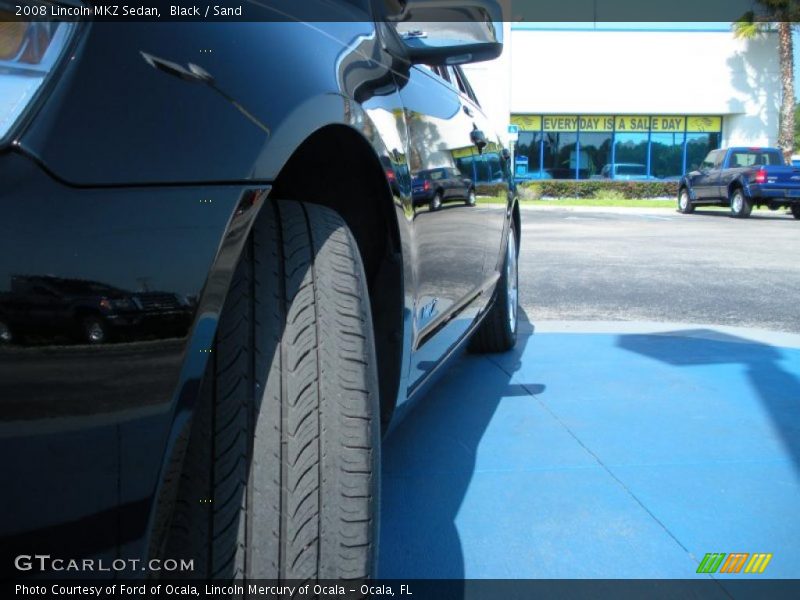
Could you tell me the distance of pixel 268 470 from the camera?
1331mm

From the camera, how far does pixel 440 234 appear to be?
2.51 metres

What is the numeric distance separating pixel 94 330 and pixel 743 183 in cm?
2037

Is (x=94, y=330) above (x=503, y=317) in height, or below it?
above

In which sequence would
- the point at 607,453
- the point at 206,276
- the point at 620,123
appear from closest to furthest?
the point at 206,276 < the point at 607,453 < the point at 620,123

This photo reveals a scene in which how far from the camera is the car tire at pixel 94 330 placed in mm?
1027

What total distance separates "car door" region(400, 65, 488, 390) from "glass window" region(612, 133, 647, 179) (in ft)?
107

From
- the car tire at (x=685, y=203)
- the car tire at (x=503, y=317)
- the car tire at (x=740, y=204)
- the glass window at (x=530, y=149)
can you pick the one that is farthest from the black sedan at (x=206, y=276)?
the glass window at (x=530, y=149)

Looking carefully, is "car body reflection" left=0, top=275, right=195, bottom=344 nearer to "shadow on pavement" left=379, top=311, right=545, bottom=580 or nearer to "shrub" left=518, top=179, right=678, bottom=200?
"shadow on pavement" left=379, top=311, right=545, bottom=580

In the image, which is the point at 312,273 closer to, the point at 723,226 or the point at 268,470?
the point at 268,470

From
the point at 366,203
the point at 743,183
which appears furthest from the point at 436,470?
the point at 743,183

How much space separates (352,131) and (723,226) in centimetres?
1604

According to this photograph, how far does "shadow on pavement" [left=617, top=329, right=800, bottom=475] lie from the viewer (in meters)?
3.46

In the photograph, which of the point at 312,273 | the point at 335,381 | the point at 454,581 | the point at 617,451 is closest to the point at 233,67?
the point at 312,273

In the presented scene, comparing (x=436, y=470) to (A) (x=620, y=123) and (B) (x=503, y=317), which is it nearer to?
(B) (x=503, y=317)
